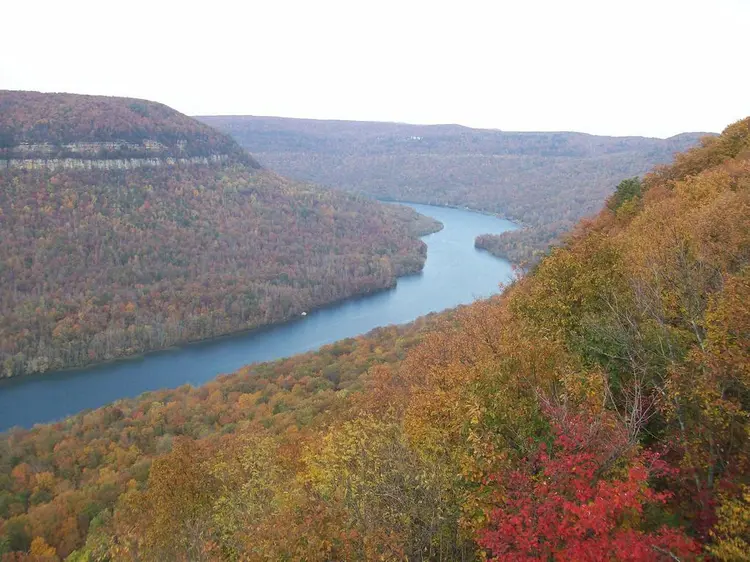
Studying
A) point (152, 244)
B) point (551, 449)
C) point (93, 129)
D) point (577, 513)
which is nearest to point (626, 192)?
point (551, 449)

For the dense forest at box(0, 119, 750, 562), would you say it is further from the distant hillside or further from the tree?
the distant hillside

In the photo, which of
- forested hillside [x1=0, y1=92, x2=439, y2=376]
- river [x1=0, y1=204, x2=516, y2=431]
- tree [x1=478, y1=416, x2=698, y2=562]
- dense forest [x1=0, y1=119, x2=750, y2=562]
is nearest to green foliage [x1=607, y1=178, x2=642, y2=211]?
river [x1=0, y1=204, x2=516, y2=431]

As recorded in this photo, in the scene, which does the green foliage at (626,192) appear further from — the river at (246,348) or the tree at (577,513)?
the tree at (577,513)

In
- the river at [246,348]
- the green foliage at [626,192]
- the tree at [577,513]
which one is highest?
the green foliage at [626,192]

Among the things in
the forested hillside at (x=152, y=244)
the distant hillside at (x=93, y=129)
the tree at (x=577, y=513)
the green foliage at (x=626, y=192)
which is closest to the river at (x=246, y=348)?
the forested hillside at (x=152, y=244)

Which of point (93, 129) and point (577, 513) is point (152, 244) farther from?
point (577, 513)
